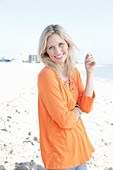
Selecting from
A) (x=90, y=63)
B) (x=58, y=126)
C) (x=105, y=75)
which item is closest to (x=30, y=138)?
(x=58, y=126)

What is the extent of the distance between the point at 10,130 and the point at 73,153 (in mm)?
2520

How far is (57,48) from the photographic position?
63.1 inches

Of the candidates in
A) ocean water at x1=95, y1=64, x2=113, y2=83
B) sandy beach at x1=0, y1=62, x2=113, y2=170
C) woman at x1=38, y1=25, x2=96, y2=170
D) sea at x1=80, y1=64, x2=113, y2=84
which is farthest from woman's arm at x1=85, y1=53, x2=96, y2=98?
ocean water at x1=95, y1=64, x2=113, y2=83

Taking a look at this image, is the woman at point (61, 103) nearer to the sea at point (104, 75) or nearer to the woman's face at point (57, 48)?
the woman's face at point (57, 48)

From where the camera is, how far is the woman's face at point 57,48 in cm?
158

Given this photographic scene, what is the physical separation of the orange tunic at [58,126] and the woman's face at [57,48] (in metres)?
0.15

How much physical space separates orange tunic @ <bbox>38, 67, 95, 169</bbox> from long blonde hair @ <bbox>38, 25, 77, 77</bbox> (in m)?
0.13

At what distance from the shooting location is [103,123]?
4777 mm

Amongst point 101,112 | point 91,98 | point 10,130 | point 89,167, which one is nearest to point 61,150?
point 91,98

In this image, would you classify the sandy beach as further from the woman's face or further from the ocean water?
the ocean water

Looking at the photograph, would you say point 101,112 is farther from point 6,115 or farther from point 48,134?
point 48,134

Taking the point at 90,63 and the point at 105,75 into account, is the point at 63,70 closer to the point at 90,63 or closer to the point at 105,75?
the point at 90,63

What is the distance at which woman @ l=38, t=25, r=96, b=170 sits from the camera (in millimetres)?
1445

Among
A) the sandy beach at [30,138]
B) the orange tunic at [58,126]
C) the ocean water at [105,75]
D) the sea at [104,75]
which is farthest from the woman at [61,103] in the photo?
the ocean water at [105,75]
